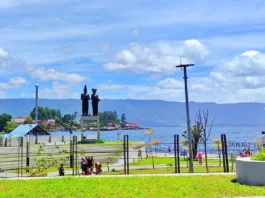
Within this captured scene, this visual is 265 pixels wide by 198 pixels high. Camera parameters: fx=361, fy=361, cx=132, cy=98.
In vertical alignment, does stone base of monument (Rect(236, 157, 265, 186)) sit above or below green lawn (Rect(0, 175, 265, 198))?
above

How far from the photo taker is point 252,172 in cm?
1243

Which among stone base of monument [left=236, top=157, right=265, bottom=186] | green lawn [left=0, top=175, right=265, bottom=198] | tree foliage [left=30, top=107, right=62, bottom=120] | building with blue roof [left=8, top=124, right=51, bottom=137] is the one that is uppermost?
tree foliage [left=30, top=107, right=62, bottom=120]

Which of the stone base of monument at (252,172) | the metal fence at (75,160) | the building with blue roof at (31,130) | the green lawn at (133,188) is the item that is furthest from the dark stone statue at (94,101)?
the stone base of monument at (252,172)

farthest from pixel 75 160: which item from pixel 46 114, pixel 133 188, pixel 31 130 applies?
pixel 46 114

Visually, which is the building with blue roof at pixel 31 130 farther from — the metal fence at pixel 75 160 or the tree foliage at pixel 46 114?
the tree foliage at pixel 46 114

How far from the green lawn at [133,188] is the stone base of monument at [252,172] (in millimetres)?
402

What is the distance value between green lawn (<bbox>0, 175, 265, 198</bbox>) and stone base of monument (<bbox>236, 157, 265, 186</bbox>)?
40 centimetres

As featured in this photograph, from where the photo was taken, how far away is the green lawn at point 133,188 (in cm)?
1117

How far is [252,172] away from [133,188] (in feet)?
13.6

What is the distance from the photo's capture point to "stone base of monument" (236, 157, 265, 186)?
12.2 metres

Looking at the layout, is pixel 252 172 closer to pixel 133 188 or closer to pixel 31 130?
pixel 133 188

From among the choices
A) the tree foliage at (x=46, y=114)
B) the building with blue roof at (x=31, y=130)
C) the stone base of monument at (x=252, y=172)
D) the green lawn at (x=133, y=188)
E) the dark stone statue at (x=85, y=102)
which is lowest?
the green lawn at (x=133, y=188)

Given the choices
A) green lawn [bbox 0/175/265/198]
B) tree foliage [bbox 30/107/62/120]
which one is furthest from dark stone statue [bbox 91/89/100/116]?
tree foliage [bbox 30/107/62/120]

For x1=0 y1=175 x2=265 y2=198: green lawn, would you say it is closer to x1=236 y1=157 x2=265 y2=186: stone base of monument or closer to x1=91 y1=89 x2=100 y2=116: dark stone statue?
x1=236 y1=157 x2=265 y2=186: stone base of monument
